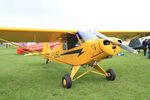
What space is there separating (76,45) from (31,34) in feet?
5.48

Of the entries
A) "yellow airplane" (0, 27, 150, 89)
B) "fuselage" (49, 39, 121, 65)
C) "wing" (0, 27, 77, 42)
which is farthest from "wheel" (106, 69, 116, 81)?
"wing" (0, 27, 77, 42)

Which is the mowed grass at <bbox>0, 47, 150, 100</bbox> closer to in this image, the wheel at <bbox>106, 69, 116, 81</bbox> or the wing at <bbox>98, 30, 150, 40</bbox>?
the wheel at <bbox>106, 69, 116, 81</bbox>

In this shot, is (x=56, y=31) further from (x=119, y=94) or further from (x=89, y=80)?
(x=119, y=94)

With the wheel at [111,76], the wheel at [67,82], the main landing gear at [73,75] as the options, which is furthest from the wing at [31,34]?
the wheel at [111,76]

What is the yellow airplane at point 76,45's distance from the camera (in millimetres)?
7039

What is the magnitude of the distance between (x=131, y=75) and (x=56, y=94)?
150 inches

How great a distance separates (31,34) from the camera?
28.2 ft

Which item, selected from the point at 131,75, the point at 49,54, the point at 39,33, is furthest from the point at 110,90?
the point at 49,54

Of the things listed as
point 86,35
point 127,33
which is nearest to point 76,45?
point 86,35

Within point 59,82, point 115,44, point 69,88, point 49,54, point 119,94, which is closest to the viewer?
point 119,94

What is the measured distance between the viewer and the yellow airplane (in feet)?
23.1

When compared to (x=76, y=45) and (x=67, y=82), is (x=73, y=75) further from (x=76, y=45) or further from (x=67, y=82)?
(x=76, y=45)

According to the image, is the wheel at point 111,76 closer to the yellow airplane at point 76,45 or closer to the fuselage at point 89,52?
the yellow airplane at point 76,45

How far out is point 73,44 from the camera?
8586 millimetres
